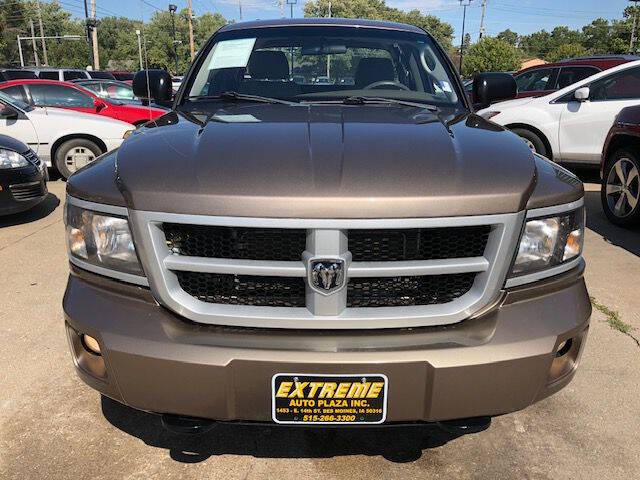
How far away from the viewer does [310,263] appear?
1.70 m

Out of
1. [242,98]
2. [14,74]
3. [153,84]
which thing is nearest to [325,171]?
[242,98]

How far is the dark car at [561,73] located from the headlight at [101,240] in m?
8.04

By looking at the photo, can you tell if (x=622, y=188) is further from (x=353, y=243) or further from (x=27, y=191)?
(x=27, y=191)

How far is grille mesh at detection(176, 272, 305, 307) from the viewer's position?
1838 millimetres

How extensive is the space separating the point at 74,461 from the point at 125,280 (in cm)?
94

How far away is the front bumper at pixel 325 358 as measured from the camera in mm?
1707

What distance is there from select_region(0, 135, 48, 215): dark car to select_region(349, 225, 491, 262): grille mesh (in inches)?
199

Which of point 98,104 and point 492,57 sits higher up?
point 492,57

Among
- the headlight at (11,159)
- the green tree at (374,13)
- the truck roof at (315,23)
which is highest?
the green tree at (374,13)

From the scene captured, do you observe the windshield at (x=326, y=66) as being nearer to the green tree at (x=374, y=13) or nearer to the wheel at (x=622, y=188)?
the wheel at (x=622, y=188)

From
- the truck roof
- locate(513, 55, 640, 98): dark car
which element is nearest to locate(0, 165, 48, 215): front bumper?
the truck roof

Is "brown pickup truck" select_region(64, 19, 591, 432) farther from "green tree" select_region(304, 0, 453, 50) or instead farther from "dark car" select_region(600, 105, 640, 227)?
"green tree" select_region(304, 0, 453, 50)

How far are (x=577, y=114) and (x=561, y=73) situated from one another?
1.76 meters

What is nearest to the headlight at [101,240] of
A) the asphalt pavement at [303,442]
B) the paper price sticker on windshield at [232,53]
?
the asphalt pavement at [303,442]
